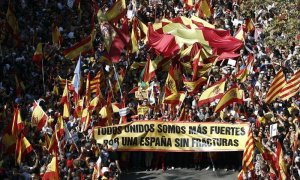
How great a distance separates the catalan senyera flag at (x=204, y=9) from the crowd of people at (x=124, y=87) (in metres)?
0.26

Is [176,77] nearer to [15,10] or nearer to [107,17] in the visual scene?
[107,17]

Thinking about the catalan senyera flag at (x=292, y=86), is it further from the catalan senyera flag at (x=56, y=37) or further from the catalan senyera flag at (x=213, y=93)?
the catalan senyera flag at (x=56, y=37)

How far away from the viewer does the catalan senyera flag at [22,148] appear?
78.3 ft

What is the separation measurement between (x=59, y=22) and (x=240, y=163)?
1160 cm

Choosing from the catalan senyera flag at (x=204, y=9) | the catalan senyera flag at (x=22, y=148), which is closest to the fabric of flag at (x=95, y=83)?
the catalan senyera flag at (x=22, y=148)

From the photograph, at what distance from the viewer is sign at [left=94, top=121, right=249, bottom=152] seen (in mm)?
26078

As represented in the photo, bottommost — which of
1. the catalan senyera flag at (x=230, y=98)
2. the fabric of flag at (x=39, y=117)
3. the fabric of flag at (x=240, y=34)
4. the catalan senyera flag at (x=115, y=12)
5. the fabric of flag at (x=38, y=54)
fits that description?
the fabric of flag at (x=39, y=117)

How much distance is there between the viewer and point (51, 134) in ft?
83.9

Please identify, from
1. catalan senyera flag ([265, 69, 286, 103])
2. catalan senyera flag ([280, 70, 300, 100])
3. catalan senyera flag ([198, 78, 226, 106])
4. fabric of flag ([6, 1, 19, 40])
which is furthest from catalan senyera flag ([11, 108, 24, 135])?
fabric of flag ([6, 1, 19, 40])

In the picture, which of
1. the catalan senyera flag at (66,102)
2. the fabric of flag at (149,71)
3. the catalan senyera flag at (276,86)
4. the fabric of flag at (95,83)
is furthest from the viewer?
the fabric of flag at (149,71)

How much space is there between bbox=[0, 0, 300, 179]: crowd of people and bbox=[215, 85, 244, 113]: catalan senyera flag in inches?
31.5

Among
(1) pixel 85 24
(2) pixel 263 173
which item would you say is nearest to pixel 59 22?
(1) pixel 85 24

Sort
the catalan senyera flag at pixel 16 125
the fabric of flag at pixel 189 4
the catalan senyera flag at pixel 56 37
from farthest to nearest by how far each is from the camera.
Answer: the fabric of flag at pixel 189 4
the catalan senyera flag at pixel 56 37
the catalan senyera flag at pixel 16 125

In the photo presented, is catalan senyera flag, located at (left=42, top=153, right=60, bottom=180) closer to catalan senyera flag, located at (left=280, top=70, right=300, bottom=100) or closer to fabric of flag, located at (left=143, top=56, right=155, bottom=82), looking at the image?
catalan senyera flag, located at (left=280, top=70, right=300, bottom=100)
